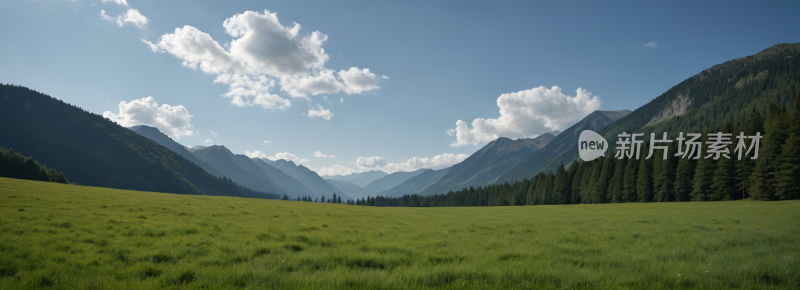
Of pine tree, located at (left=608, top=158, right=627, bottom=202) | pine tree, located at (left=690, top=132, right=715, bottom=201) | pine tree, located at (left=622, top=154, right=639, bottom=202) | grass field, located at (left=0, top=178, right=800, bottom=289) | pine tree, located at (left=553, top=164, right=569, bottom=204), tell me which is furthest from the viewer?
pine tree, located at (left=553, top=164, right=569, bottom=204)

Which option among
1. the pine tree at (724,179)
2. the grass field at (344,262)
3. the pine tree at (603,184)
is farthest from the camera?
the pine tree at (603,184)

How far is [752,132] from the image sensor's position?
58844mm

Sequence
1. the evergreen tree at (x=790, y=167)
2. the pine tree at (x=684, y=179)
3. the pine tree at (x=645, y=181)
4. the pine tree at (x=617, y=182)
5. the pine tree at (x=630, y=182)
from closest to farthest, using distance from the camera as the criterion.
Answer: the evergreen tree at (x=790, y=167) < the pine tree at (x=684, y=179) < the pine tree at (x=645, y=181) < the pine tree at (x=630, y=182) < the pine tree at (x=617, y=182)

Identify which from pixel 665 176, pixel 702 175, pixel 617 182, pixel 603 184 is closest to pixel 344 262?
pixel 702 175

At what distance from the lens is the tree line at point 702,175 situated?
49.7 meters

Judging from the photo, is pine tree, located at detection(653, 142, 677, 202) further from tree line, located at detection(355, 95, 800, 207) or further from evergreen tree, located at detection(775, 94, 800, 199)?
evergreen tree, located at detection(775, 94, 800, 199)

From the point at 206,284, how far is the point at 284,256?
374 cm

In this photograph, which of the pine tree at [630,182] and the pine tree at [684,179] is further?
the pine tree at [630,182]

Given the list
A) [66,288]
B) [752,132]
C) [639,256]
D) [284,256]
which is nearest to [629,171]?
[752,132]

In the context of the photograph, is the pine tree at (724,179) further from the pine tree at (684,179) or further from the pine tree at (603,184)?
the pine tree at (603,184)

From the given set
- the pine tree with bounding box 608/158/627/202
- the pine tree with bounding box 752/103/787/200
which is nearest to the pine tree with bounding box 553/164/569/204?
the pine tree with bounding box 608/158/627/202

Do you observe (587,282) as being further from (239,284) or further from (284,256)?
(284,256)

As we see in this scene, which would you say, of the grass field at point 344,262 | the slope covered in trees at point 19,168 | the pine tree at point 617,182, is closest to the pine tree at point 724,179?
the pine tree at point 617,182

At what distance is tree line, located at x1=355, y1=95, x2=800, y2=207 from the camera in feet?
163
